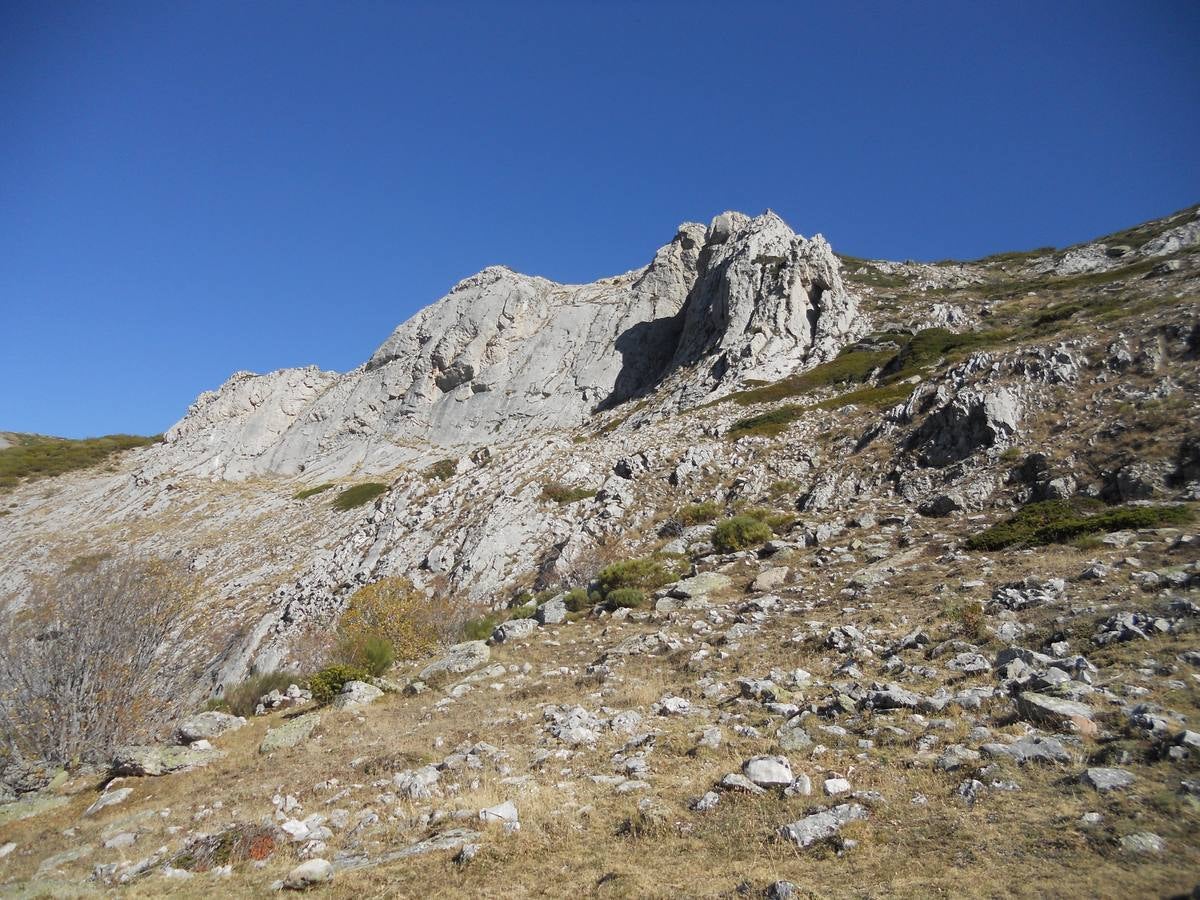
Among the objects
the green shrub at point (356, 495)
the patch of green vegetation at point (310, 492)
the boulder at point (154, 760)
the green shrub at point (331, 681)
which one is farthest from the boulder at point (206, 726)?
the patch of green vegetation at point (310, 492)

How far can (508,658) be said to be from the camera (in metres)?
16.3

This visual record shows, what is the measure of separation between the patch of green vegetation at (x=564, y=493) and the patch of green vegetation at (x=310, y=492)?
35497 mm

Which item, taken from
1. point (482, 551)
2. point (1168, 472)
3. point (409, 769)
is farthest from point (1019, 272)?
point (409, 769)

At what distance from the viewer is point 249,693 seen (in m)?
18.7

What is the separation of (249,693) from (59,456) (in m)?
85.5

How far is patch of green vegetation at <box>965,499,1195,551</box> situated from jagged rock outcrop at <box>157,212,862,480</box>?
127ft

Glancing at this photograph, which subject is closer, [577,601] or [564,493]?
[577,601]

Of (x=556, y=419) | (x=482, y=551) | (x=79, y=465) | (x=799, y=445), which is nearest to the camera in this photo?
(x=482, y=551)

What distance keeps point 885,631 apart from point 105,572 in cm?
1851

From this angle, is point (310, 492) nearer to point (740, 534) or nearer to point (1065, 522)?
point (740, 534)

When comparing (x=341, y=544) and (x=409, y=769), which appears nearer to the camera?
(x=409, y=769)

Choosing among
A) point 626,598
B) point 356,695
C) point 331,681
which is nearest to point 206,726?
point 331,681

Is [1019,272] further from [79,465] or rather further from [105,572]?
[79,465]

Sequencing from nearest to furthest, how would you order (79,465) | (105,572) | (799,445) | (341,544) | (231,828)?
(231,828) → (105,572) → (799,445) → (341,544) → (79,465)
